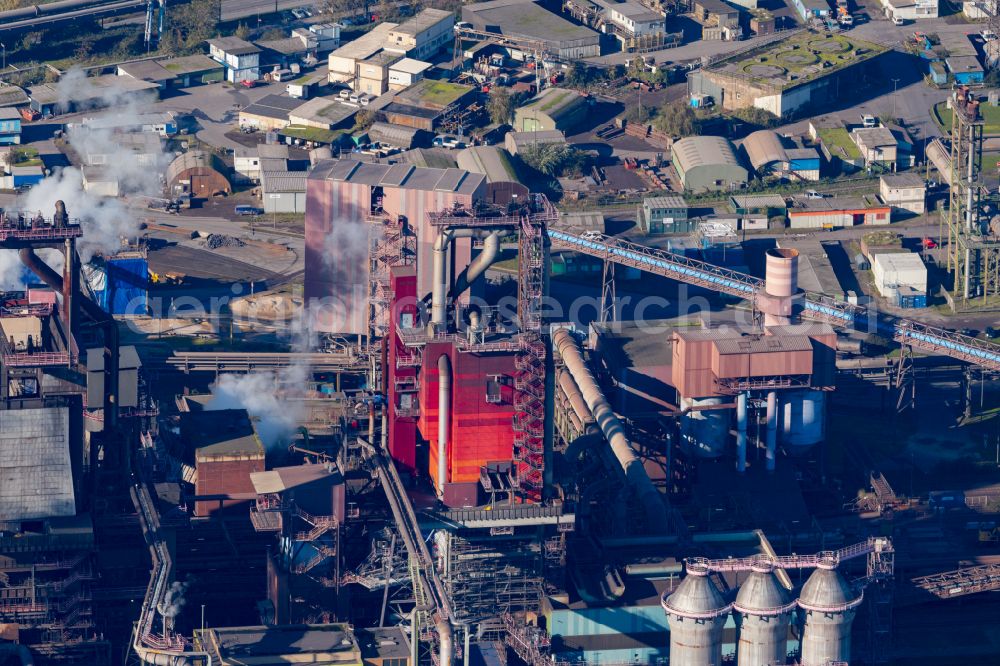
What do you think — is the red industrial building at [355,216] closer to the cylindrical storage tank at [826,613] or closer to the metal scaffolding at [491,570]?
the metal scaffolding at [491,570]

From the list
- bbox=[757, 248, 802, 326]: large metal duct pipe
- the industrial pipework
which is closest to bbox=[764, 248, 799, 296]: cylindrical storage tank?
bbox=[757, 248, 802, 326]: large metal duct pipe

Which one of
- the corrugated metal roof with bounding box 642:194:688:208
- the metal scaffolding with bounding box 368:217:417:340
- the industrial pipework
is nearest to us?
the industrial pipework

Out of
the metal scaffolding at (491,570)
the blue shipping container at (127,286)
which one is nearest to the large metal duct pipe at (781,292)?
the metal scaffolding at (491,570)

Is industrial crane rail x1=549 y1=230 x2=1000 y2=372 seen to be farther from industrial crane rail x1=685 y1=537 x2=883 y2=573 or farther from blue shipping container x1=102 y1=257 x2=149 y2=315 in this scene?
industrial crane rail x1=685 y1=537 x2=883 y2=573

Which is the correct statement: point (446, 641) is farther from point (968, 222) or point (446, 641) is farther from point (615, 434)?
point (968, 222)

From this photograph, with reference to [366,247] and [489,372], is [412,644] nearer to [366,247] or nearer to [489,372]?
[489,372]

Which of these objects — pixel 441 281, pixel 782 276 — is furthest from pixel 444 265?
pixel 782 276
